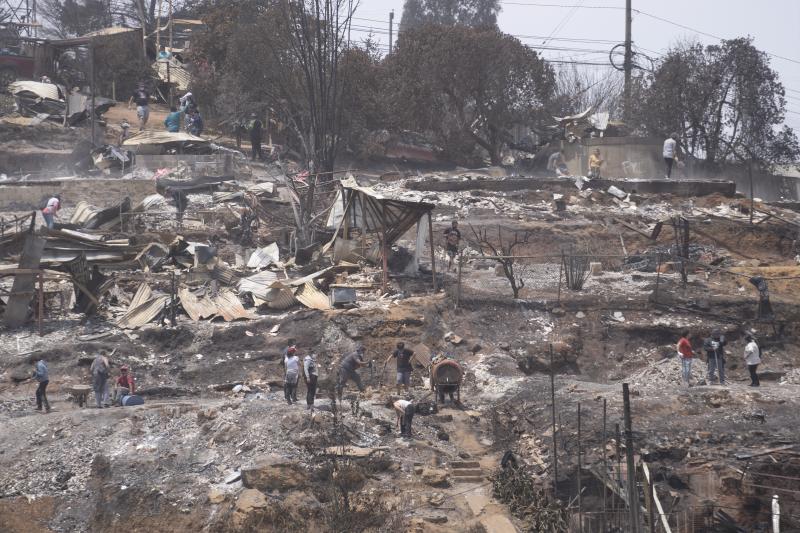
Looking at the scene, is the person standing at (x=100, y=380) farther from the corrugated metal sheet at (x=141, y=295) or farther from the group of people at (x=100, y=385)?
the corrugated metal sheet at (x=141, y=295)

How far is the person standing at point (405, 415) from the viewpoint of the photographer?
14.1 m

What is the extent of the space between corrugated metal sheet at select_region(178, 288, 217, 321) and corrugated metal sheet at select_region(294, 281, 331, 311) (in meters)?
1.49

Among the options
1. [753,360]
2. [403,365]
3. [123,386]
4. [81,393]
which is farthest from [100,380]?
[753,360]

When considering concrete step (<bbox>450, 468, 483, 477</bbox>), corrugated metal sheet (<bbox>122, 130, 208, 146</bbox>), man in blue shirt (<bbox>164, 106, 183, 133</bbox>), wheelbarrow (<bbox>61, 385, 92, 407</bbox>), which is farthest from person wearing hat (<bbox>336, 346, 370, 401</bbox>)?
man in blue shirt (<bbox>164, 106, 183, 133</bbox>)

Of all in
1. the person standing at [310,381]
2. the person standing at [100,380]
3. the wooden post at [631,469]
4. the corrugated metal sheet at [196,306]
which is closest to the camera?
the wooden post at [631,469]

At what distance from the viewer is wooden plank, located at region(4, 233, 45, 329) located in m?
18.1

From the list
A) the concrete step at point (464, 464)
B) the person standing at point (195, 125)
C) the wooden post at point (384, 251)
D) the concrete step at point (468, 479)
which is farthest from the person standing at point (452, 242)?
the person standing at point (195, 125)

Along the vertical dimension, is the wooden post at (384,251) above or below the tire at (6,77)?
below

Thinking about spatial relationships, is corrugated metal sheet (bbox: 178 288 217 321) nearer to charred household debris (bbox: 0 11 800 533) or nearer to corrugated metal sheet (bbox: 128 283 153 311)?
charred household debris (bbox: 0 11 800 533)

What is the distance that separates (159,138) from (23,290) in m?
10.7

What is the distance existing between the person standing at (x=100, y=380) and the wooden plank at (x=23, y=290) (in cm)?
370

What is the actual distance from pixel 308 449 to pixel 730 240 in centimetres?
1337

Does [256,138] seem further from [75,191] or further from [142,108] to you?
[75,191]

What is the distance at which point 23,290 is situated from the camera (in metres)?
18.3
